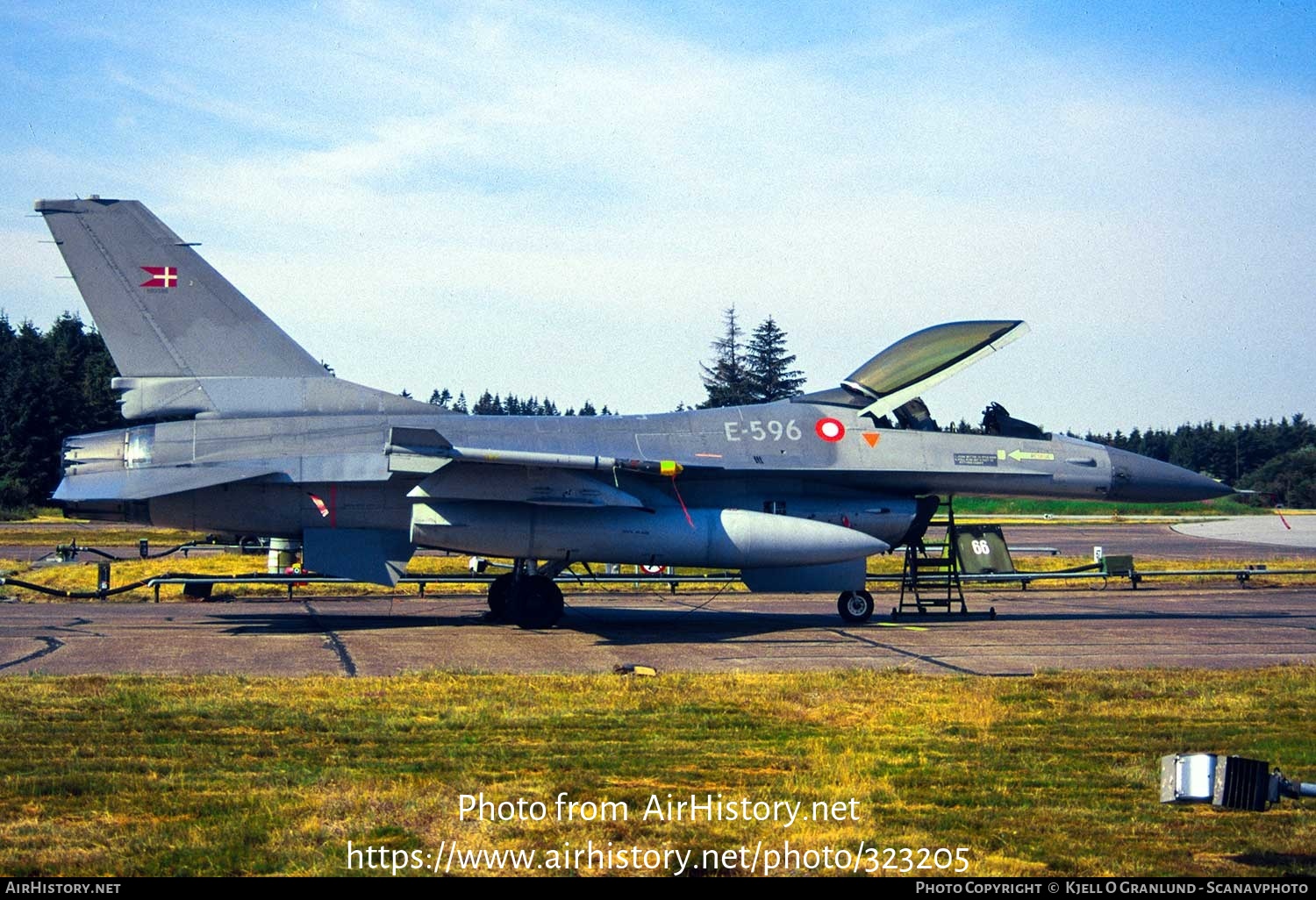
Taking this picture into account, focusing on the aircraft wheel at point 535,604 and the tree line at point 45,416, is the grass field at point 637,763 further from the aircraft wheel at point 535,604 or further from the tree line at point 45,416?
→ the tree line at point 45,416

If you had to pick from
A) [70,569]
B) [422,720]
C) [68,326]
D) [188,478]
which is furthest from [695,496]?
[68,326]

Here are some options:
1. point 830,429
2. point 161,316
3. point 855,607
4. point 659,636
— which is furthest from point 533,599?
point 161,316

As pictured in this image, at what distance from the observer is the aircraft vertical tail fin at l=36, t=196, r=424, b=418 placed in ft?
52.5

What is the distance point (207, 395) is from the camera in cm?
1614

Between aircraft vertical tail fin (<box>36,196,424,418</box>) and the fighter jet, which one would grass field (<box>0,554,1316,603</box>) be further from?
aircraft vertical tail fin (<box>36,196,424,418</box>)

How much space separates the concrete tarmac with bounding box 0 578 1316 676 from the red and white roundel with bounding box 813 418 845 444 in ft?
8.86

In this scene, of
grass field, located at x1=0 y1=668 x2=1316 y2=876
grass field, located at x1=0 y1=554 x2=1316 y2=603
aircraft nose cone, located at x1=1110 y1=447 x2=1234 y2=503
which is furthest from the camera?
grass field, located at x1=0 y1=554 x2=1316 y2=603

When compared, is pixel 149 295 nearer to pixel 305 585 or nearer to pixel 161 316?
pixel 161 316

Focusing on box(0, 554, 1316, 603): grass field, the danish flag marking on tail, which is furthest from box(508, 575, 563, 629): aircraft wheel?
the danish flag marking on tail

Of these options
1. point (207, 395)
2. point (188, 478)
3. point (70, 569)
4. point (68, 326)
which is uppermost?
point (68, 326)

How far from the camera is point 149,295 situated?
1608cm

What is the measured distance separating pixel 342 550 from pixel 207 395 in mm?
2744

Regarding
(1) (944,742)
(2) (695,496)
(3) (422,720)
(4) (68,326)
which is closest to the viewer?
(1) (944,742)

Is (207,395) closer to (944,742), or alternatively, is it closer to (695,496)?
(695,496)
